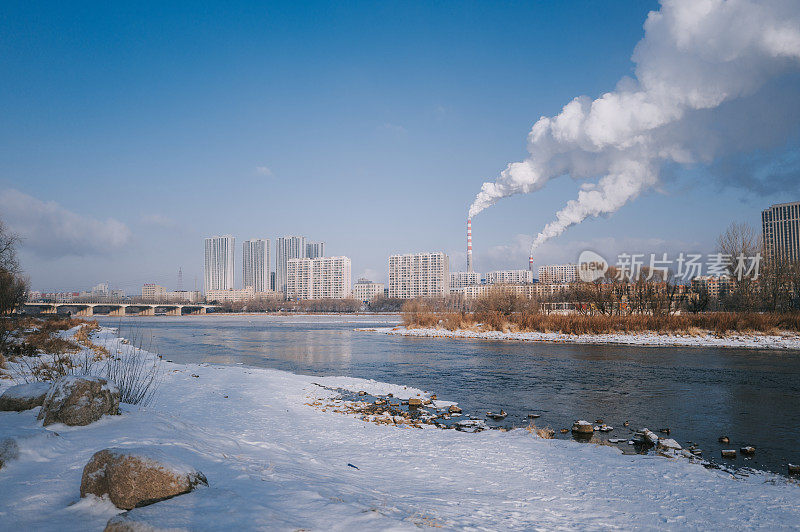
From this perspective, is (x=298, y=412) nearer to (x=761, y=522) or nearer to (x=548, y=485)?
(x=548, y=485)

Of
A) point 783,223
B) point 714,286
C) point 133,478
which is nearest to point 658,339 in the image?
point 133,478

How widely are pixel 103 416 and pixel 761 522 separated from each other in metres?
9.74

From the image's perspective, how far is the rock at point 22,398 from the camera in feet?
25.3

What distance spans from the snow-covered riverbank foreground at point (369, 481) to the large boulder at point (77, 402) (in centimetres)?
18

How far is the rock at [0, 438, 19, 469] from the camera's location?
5.37 m

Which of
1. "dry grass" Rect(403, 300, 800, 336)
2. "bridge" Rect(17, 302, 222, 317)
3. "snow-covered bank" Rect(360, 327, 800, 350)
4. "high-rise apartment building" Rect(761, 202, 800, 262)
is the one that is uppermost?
"high-rise apartment building" Rect(761, 202, 800, 262)

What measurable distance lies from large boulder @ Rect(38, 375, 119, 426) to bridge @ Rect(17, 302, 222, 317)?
415 ft

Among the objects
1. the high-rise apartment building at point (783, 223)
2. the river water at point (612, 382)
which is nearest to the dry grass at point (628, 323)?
the river water at point (612, 382)

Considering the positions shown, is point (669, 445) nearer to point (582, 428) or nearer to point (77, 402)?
point (582, 428)

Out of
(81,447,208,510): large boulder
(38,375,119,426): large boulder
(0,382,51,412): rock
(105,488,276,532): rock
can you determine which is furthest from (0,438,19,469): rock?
(0,382,51,412): rock

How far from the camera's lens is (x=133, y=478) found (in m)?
4.49

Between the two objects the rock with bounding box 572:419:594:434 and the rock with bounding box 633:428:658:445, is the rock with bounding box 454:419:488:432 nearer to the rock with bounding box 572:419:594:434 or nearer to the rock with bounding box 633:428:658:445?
the rock with bounding box 572:419:594:434

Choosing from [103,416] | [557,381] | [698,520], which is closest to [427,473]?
[698,520]

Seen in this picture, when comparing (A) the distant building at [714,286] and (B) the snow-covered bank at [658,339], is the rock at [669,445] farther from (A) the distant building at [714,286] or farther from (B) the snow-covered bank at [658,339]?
(A) the distant building at [714,286]
